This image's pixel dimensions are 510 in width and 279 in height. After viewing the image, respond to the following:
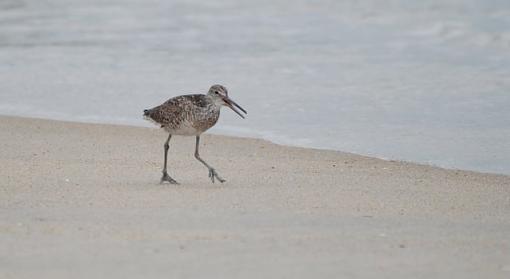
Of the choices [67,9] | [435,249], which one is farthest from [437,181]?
[67,9]

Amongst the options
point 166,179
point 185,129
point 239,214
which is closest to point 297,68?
point 185,129

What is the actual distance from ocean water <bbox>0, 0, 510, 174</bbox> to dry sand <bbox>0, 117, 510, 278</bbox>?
1223 mm

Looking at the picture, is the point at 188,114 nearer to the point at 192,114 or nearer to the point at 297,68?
the point at 192,114

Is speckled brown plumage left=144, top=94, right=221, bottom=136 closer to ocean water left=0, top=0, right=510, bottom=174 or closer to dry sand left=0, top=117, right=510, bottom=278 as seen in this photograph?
dry sand left=0, top=117, right=510, bottom=278

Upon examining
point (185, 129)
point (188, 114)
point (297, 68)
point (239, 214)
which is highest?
point (297, 68)

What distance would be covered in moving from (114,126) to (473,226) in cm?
527

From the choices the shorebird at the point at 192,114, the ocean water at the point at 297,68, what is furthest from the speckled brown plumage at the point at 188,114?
the ocean water at the point at 297,68

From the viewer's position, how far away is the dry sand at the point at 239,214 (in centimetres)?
614

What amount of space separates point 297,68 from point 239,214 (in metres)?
7.98

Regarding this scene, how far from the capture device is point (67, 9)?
863 inches

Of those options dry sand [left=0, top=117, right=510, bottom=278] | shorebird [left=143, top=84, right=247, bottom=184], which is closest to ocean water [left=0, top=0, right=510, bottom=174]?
dry sand [left=0, top=117, right=510, bottom=278]

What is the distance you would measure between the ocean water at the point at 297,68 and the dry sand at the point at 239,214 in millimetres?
1223

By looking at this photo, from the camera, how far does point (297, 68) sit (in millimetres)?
15281

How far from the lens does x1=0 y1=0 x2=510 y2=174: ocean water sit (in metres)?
11.5
